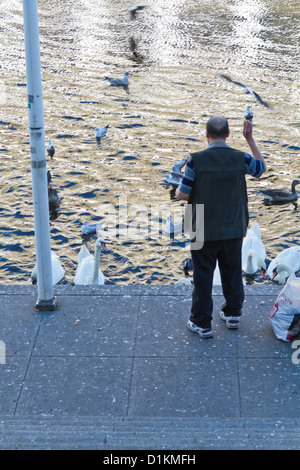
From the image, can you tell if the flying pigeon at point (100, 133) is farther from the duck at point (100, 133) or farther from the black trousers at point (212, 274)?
the black trousers at point (212, 274)

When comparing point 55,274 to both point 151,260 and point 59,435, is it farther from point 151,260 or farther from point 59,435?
point 59,435

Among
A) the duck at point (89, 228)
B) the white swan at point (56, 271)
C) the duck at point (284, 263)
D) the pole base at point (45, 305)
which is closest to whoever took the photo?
the pole base at point (45, 305)

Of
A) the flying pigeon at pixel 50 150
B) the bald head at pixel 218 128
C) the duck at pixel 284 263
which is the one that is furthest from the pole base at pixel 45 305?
the flying pigeon at pixel 50 150

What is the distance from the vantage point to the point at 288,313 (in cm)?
610

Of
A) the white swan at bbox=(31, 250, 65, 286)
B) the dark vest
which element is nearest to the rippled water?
the white swan at bbox=(31, 250, 65, 286)

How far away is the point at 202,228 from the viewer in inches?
231

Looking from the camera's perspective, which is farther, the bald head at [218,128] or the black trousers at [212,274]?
the black trousers at [212,274]

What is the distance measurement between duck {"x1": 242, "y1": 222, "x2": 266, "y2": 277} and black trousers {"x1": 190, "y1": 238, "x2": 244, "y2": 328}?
463 centimetres

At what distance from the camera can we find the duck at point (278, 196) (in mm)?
13438

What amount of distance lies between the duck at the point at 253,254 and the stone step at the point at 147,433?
5.86 metres

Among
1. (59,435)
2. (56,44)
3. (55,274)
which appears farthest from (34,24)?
(56,44)

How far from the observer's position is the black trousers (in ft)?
19.6

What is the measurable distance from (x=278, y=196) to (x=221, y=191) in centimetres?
797

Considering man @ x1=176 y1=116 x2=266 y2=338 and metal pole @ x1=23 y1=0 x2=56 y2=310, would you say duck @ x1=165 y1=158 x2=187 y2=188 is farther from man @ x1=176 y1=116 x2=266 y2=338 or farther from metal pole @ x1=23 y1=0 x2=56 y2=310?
man @ x1=176 y1=116 x2=266 y2=338
